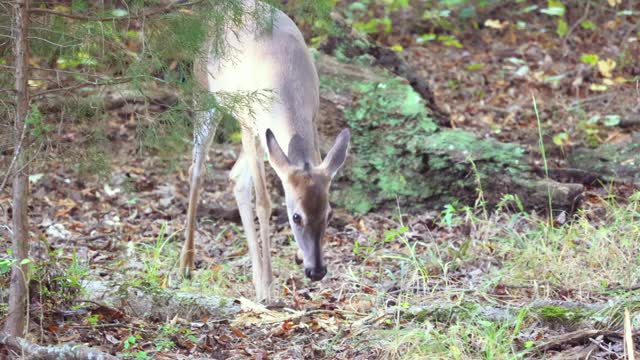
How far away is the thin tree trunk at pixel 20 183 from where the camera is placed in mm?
3854

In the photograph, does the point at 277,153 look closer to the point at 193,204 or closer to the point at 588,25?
the point at 193,204

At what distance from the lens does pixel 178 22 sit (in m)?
4.05

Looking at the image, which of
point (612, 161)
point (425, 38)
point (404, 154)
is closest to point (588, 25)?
point (425, 38)

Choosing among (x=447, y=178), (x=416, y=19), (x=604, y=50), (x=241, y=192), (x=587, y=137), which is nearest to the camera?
(x=241, y=192)

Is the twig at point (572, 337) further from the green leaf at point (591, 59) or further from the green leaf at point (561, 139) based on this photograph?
the green leaf at point (591, 59)

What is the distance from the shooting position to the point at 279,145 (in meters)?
5.41

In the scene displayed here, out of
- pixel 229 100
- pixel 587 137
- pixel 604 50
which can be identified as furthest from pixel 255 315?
pixel 604 50

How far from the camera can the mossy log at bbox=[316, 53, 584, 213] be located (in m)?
7.05

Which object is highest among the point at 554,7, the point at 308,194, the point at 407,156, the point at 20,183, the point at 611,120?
the point at 20,183

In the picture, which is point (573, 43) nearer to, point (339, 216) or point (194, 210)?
point (339, 216)

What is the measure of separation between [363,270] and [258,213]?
2.71 feet

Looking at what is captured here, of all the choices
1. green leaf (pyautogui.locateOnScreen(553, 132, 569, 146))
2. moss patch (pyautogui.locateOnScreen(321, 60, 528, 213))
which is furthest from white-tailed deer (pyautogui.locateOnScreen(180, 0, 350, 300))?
green leaf (pyautogui.locateOnScreen(553, 132, 569, 146))

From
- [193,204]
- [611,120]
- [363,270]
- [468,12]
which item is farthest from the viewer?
[468,12]

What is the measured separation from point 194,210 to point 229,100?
254cm
